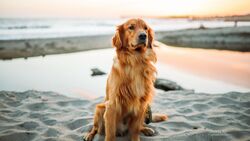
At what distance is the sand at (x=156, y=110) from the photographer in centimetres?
348

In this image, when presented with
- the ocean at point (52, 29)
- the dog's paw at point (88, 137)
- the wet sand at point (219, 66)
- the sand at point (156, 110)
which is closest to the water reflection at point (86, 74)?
the wet sand at point (219, 66)

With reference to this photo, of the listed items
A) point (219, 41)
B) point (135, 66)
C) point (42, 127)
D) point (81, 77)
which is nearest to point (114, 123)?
point (135, 66)

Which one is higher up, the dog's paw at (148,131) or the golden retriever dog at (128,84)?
the golden retriever dog at (128,84)

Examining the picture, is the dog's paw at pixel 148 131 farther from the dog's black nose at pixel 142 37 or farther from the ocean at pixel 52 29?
the ocean at pixel 52 29

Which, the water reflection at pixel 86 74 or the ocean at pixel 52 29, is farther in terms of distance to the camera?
the ocean at pixel 52 29

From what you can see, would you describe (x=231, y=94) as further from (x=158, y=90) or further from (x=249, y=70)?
(x=249, y=70)

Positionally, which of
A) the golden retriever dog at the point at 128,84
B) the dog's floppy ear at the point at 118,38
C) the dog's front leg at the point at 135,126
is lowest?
the dog's front leg at the point at 135,126

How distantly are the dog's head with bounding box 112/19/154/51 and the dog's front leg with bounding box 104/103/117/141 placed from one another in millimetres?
761

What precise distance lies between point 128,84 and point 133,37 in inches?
23.3

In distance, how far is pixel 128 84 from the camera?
10.3 ft

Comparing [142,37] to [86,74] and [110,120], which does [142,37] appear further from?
[86,74]

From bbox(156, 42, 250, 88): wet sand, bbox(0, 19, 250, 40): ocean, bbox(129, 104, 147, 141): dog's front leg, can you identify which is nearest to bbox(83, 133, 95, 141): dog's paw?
bbox(129, 104, 147, 141): dog's front leg

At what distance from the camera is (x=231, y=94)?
5242 millimetres

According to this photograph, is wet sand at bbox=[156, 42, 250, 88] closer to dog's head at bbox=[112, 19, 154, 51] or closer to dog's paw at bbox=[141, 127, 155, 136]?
dog's head at bbox=[112, 19, 154, 51]
